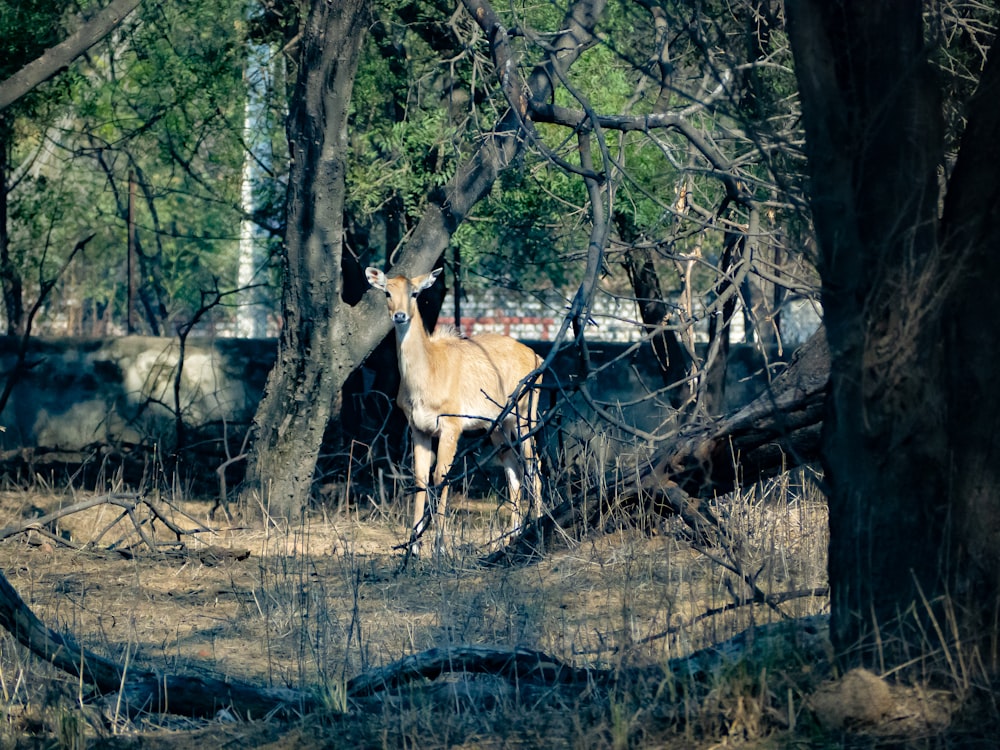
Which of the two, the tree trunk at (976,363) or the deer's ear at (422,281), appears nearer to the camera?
the tree trunk at (976,363)

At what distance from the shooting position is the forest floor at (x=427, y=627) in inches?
170

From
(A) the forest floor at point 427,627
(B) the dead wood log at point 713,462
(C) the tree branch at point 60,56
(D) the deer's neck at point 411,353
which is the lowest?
(A) the forest floor at point 427,627

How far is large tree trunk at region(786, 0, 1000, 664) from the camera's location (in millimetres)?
4234

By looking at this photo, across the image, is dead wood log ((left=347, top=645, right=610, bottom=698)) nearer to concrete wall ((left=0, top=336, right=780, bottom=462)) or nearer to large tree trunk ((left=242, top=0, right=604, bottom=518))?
large tree trunk ((left=242, top=0, right=604, bottom=518))

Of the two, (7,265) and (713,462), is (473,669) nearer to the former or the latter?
(713,462)

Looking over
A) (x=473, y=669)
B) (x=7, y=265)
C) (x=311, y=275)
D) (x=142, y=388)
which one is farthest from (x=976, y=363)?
(x=7, y=265)

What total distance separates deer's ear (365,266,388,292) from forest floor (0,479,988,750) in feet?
6.96

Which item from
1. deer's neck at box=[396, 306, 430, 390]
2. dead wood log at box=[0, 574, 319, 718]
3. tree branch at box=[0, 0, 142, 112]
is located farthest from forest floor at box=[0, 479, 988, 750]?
tree branch at box=[0, 0, 142, 112]

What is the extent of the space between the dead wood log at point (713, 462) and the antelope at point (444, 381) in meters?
2.19

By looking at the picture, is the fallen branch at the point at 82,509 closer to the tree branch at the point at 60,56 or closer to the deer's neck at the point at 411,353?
the deer's neck at the point at 411,353

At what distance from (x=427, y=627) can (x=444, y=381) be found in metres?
5.36

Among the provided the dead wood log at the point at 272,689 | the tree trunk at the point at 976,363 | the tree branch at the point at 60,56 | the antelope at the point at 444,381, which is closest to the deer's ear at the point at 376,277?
the antelope at the point at 444,381

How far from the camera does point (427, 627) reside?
6578mm

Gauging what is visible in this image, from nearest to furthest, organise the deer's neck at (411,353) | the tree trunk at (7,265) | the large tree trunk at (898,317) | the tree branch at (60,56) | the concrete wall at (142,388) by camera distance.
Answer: the large tree trunk at (898,317) < the tree branch at (60,56) < the deer's neck at (411,353) < the tree trunk at (7,265) < the concrete wall at (142,388)
